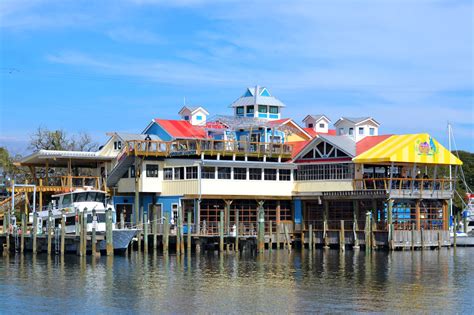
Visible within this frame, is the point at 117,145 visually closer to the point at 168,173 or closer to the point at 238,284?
the point at 168,173

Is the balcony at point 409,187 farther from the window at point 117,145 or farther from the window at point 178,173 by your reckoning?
the window at point 117,145

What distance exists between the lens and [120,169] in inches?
2869

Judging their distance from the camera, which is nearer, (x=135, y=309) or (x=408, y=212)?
(x=135, y=309)

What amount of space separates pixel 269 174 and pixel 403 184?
1027 cm

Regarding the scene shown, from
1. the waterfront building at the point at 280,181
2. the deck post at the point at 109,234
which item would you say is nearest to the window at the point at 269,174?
the waterfront building at the point at 280,181

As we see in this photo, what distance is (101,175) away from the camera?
76.4 m

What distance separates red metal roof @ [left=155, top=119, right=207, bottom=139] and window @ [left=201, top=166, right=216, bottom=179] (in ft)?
17.2

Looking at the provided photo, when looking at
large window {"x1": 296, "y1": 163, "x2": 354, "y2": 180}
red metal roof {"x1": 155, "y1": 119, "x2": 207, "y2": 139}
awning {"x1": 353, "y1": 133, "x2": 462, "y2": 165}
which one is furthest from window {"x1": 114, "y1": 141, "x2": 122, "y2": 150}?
awning {"x1": 353, "y1": 133, "x2": 462, "y2": 165}

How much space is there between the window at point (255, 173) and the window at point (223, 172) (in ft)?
6.36

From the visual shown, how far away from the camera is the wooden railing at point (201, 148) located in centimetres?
7088

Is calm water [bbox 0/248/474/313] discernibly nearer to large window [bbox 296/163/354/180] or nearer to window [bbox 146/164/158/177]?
large window [bbox 296/163/354/180]

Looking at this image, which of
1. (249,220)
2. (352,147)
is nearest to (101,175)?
(249,220)

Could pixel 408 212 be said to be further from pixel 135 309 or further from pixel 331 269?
pixel 135 309

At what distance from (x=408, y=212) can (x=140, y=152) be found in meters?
20.0
